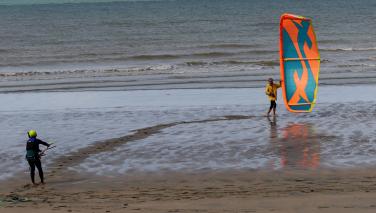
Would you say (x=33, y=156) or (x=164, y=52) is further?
(x=164, y=52)

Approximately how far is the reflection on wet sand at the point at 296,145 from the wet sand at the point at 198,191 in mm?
631

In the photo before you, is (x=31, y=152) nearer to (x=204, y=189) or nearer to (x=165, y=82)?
(x=204, y=189)

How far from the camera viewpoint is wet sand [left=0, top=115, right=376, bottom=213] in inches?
461

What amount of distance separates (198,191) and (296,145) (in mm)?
5126

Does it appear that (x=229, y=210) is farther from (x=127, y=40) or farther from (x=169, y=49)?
(x=127, y=40)

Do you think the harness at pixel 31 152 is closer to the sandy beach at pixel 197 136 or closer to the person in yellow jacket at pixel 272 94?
the sandy beach at pixel 197 136

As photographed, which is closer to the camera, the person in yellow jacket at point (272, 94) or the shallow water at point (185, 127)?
the shallow water at point (185, 127)

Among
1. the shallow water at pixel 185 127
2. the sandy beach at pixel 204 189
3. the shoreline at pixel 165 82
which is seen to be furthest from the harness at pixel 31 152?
the shoreline at pixel 165 82

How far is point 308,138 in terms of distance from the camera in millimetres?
18625

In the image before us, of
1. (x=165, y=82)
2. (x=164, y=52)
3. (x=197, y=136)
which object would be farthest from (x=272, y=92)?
(x=164, y=52)

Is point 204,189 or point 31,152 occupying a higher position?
point 31,152

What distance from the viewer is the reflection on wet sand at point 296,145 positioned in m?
15.8

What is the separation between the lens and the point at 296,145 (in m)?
17.7

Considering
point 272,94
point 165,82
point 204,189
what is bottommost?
point 204,189
